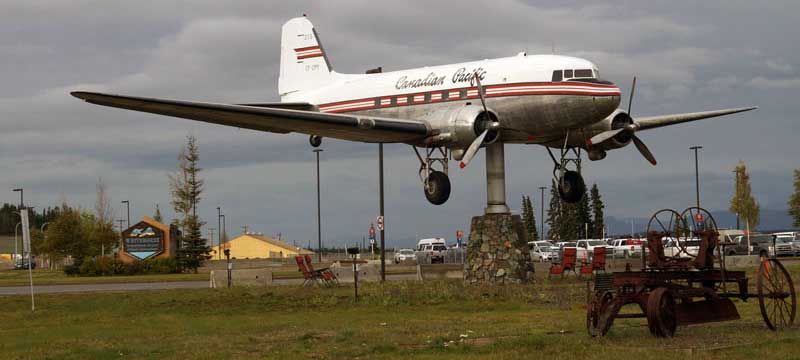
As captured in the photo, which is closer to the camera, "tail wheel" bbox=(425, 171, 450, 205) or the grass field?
the grass field

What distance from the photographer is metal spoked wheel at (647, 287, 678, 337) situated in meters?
15.7

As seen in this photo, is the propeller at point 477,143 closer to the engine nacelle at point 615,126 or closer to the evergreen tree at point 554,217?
the engine nacelle at point 615,126

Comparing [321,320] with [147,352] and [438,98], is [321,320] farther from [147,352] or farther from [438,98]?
[438,98]

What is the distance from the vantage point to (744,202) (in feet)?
303

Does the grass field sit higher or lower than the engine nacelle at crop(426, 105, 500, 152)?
lower

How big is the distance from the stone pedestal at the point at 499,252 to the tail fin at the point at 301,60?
375 inches

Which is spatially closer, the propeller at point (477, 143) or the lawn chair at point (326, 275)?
the propeller at point (477, 143)

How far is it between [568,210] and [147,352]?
342 feet

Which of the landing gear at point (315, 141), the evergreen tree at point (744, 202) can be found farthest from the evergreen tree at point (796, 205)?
the landing gear at point (315, 141)

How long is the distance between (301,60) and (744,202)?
6553cm

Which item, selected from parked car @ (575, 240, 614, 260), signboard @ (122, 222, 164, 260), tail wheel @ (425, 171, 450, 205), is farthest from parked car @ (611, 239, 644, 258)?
tail wheel @ (425, 171, 450, 205)

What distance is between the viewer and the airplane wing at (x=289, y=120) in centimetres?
2778

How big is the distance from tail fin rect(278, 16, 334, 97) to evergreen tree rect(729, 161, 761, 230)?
64.6 meters

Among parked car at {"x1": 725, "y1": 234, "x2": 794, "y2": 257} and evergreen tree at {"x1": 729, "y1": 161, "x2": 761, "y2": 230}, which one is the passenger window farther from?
evergreen tree at {"x1": 729, "y1": 161, "x2": 761, "y2": 230}
